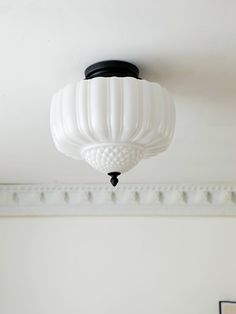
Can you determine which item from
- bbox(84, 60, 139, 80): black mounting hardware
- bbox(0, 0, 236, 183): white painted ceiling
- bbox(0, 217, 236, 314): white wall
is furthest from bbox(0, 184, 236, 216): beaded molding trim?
bbox(84, 60, 139, 80): black mounting hardware

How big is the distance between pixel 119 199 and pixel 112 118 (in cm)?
166

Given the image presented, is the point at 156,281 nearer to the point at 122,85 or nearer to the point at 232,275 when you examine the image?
the point at 232,275

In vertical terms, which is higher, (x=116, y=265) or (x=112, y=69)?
(x=112, y=69)

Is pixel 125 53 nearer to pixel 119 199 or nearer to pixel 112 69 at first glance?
pixel 112 69

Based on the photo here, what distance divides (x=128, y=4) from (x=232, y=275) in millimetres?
1985

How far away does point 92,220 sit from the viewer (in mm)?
2730

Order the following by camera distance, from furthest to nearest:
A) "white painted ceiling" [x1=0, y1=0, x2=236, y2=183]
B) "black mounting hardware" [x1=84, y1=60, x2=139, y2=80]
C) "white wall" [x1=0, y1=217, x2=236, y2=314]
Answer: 1. "white wall" [x1=0, y1=217, x2=236, y2=314]
2. "black mounting hardware" [x1=84, y1=60, x2=139, y2=80]
3. "white painted ceiling" [x1=0, y1=0, x2=236, y2=183]

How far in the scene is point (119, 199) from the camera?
8.98 ft

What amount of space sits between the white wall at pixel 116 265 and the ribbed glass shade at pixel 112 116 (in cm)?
156

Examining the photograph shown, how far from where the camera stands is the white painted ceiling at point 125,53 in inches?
40.9

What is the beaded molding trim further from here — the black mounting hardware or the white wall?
the black mounting hardware

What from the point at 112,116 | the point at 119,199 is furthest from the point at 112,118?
the point at 119,199

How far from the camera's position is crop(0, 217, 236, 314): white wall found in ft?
8.56

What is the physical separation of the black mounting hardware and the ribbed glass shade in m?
0.12
